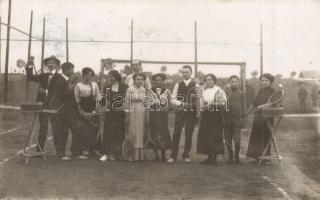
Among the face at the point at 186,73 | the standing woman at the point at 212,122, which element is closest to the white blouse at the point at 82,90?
the face at the point at 186,73

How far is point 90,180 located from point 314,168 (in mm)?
3366

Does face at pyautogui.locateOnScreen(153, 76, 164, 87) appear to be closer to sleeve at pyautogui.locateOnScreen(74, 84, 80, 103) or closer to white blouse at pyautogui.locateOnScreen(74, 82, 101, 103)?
white blouse at pyautogui.locateOnScreen(74, 82, 101, 103)

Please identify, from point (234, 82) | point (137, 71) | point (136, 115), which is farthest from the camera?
point (137, 71)

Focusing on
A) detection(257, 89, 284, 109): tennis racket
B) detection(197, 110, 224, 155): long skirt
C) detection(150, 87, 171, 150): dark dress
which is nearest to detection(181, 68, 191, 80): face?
detection(150, 87, 171, 150): dark dress

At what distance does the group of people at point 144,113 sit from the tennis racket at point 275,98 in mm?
141

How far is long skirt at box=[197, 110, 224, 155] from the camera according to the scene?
21.7 ft

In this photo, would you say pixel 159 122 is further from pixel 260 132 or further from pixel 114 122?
pixel 260 132

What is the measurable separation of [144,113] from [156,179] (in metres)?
1.62

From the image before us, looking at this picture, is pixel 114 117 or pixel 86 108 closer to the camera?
pixel 114 117

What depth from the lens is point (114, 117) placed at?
6.91m

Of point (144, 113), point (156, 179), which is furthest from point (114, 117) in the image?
point (156, 179)

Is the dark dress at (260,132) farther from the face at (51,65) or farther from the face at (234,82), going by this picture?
the face at (51,65)

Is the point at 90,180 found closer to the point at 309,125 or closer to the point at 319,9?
the point at 319,9

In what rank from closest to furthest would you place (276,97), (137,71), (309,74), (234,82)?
(276,97) → (234,82) → (137,71) → (309,74)
